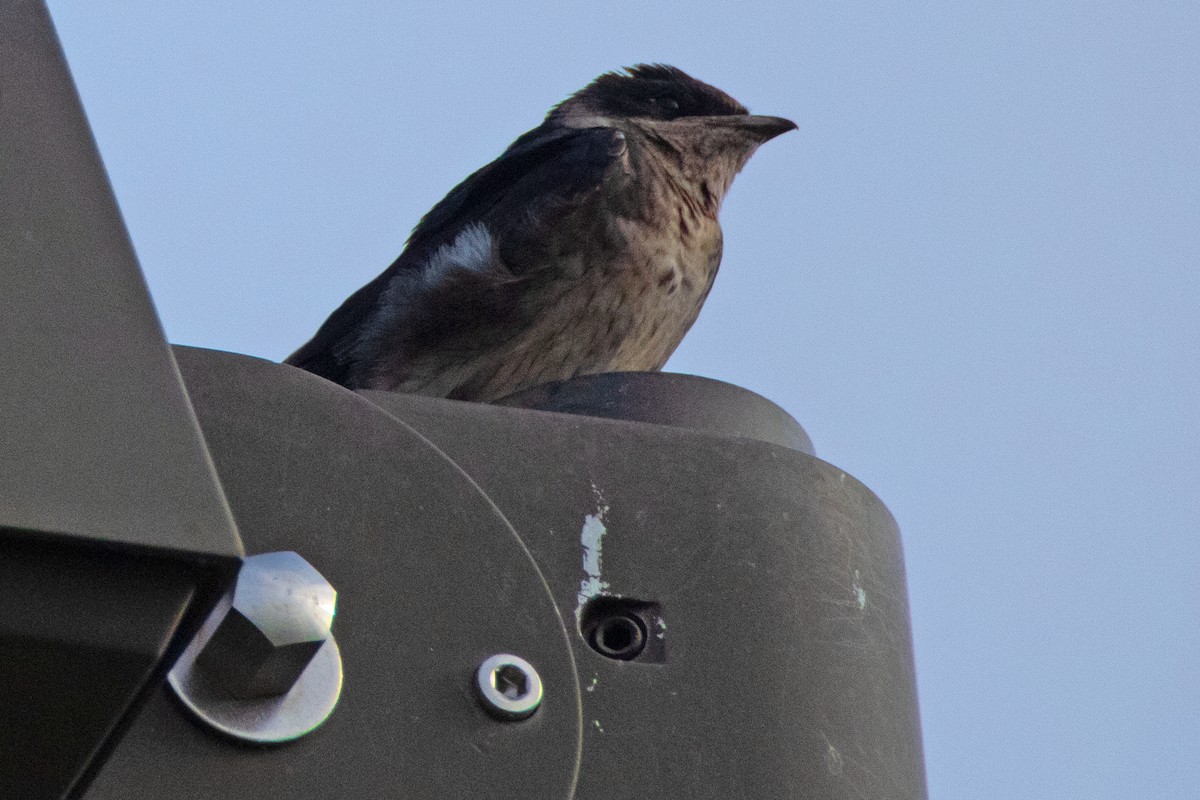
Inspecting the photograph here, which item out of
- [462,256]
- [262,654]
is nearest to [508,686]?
[262,654]

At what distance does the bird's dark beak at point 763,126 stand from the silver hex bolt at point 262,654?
14.9ft

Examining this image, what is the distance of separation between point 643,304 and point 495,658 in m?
3.45

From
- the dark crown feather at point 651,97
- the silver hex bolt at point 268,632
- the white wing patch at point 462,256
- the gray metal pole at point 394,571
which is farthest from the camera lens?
the dark crown feather at point 651,97

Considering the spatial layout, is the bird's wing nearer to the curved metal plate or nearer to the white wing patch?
the white wing patch

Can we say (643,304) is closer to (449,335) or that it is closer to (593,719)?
→ (449,335)

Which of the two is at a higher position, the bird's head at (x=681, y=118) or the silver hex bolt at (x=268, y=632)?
the silver hex bolt at (x=268, y=632)

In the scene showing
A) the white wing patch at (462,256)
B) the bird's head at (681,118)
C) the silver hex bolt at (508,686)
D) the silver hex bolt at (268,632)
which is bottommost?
the white wing patch at (462,256)

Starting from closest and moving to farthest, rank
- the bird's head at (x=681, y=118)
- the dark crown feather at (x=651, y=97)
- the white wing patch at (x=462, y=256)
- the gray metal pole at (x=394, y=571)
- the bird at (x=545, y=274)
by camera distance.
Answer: the gray metal pole at (x=394, y=571) → the bird at (x=545, y=274) → the white wing patch at (x=462, y=256) → the bird's head at (x=681, y=118) → the dark crown feather at (x=651, y=97)

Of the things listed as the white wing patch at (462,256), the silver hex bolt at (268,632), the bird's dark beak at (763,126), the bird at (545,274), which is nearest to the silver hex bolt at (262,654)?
the silver hex bolt at (268,632)

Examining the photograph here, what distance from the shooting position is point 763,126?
5672 millimetres

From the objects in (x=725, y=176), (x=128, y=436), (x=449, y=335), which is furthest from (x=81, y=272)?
(x=725, y=176)

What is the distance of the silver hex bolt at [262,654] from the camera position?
3.84 feet

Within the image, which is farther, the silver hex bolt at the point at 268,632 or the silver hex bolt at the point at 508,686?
the silver hex bolt at the point at 508,686

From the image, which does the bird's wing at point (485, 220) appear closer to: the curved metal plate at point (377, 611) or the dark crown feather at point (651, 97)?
the dark crown feather at point (651, 97)
